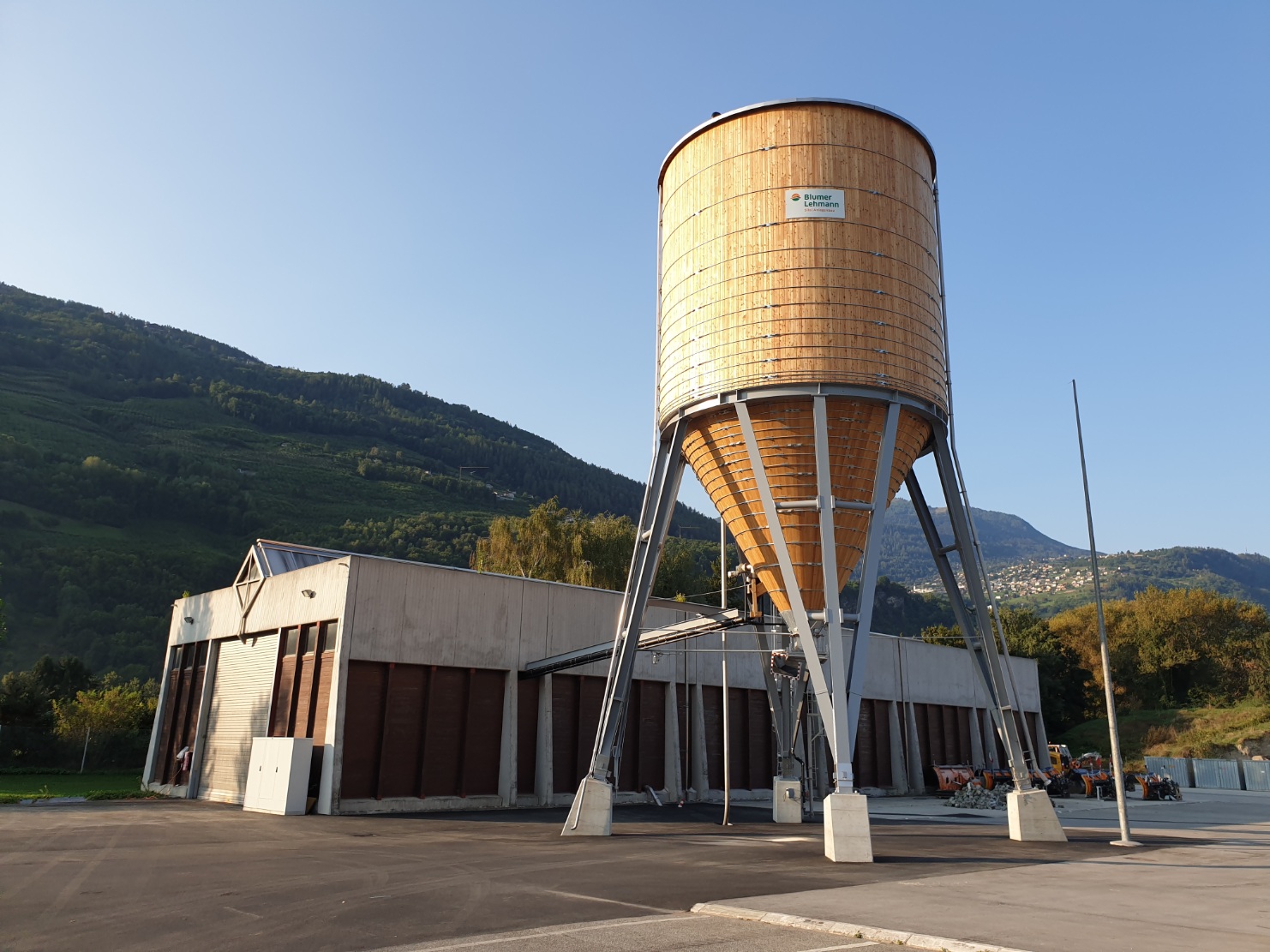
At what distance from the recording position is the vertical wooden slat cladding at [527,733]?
29359 mm

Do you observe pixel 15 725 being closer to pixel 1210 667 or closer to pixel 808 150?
pixel 808 150

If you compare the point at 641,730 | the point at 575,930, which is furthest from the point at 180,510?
the point at 575,930

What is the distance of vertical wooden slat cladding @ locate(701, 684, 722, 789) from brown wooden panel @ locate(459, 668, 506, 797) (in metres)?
9.09

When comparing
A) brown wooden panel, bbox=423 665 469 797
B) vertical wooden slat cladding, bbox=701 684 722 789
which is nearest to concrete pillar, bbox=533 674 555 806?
brown wooden panel, bbox=423 665 469 797

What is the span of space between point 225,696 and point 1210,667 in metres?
72.8

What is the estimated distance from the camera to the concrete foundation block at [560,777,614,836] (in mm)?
19719

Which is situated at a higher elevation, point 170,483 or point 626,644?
point 170,483

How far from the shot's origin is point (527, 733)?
29766mm

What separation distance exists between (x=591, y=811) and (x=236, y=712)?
688 inches

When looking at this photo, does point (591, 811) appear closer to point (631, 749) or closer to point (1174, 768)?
point (631, 749)

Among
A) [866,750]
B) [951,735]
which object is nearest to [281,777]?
[866,750]

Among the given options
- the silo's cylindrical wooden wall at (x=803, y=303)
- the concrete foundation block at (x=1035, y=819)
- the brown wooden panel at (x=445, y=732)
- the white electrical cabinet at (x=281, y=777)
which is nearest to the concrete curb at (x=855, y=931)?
the silo's cylindrical wooden wall at (x=803, y=303)

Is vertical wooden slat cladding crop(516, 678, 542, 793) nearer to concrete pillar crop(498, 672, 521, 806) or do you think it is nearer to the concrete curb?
concrete pillar crop(498, 672, 521, 806)

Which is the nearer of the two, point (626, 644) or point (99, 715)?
point (626, 644)
